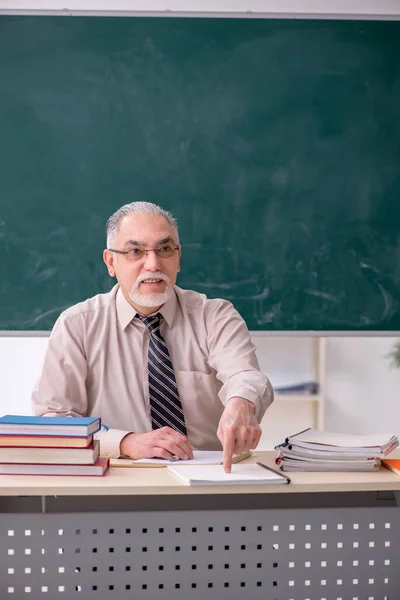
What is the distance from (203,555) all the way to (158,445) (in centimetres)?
39

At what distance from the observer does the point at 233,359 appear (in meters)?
2.41

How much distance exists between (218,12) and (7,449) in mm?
2699

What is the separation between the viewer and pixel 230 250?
3584mm

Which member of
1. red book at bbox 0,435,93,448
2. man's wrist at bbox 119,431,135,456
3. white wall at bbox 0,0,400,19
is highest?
white wall at bbox 0,0,400,19

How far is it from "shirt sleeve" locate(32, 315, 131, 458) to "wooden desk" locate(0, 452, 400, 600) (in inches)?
24.9

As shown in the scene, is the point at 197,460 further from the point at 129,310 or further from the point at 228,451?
the point at 129,310

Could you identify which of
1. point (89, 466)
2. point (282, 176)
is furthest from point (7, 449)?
point (282, 176)

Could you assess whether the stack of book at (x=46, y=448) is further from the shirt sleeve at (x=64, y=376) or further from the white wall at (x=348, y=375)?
the white wall at (x=348, y=375)

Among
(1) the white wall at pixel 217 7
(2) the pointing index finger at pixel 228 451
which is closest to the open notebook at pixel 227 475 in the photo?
(2) the pointing index finger at pixel 228 451

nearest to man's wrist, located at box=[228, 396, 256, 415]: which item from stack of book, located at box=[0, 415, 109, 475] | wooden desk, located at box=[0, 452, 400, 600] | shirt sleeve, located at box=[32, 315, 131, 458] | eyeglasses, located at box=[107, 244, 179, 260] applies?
wooden desk, located at box=[0, 452, 400, 600]

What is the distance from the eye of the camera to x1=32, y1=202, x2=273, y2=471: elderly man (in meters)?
2.43

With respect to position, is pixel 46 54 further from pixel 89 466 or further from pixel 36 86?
pixel 89 466

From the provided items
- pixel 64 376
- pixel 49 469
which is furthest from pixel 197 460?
pixel 64 376

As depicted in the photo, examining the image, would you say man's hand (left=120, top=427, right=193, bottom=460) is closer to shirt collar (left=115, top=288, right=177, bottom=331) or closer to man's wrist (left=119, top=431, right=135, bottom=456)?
man's wrist (left=119, top=431, right=135, bottom=456)
